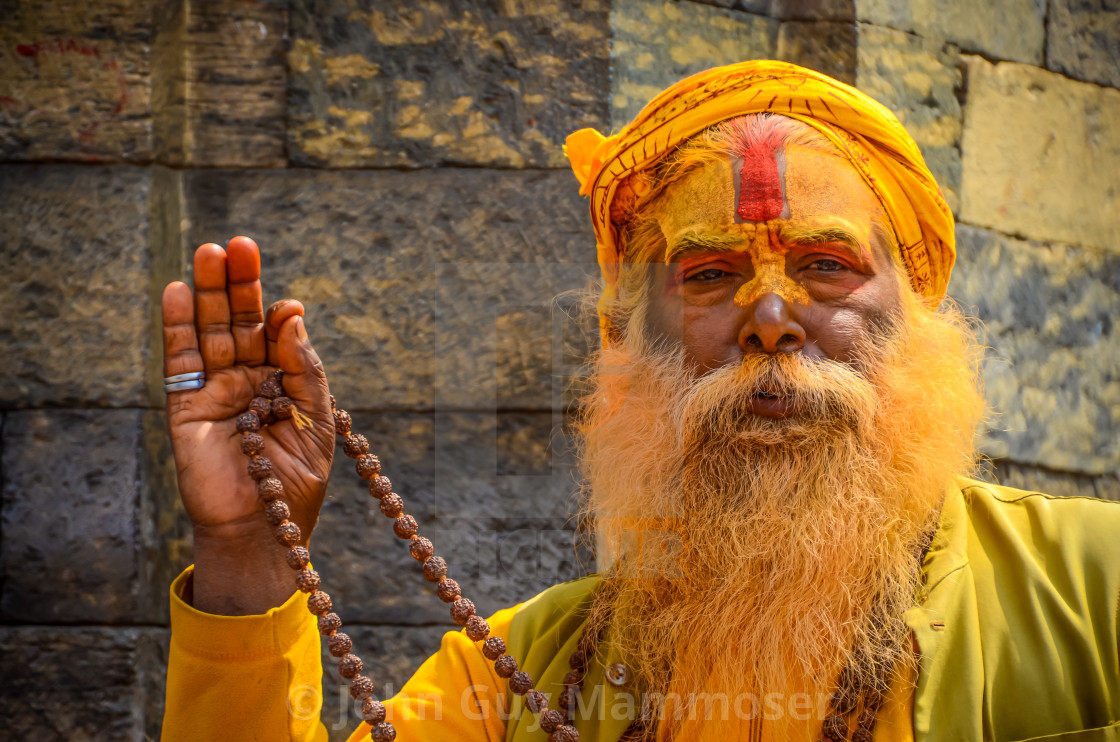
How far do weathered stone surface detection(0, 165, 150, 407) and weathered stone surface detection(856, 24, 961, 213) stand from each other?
93.4 inches

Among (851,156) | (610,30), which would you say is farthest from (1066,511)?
(610,30)

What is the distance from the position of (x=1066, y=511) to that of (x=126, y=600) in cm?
248

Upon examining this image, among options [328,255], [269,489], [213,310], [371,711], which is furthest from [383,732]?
[328,255]

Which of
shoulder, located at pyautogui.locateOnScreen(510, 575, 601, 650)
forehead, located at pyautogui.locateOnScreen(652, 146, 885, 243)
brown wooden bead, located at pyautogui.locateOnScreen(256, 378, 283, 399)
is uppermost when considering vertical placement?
forehead, located at pyautogui.locateOnScreen(652, 146, 885, 243)

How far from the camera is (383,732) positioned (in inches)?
71.1

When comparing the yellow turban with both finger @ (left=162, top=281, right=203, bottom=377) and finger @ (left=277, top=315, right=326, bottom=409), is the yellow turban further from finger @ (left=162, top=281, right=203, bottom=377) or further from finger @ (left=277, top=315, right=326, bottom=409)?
finger @ (left=162, top=281, right=203, bottom=377)

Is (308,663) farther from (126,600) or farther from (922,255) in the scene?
(922,255)

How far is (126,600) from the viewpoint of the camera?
2.74 metres

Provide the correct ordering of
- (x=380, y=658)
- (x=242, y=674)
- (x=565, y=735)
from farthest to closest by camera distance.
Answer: (x=380, y=658), (x=565, y=735), (x=242, y=674)

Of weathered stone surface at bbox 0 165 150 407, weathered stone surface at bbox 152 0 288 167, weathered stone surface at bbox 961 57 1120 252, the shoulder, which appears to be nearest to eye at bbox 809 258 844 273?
the shoulder

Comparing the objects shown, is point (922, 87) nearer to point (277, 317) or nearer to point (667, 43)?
point (667, 43)

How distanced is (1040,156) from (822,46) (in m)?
1.00

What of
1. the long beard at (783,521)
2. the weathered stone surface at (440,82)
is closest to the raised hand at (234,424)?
the long beard at (783,521)

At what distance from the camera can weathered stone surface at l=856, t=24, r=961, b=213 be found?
3107mm
